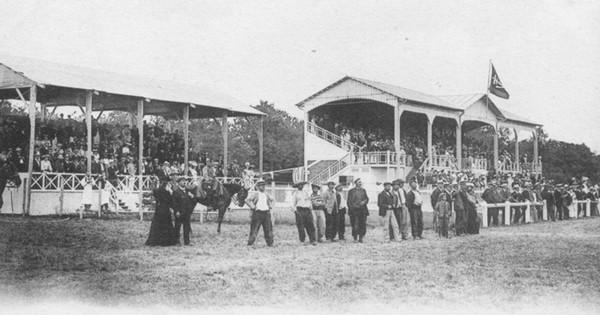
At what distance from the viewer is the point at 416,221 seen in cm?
1773

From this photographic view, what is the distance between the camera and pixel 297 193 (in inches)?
622

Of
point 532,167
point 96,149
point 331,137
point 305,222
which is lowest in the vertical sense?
point 305,222

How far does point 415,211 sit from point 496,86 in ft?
58.3

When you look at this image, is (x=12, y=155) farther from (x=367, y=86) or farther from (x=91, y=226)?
(x=367, y=86)

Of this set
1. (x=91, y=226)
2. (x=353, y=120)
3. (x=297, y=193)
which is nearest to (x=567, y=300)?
(x=297, y=193)

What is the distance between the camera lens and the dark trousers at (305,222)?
1562 cm

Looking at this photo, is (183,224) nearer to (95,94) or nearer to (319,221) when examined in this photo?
(319,221)

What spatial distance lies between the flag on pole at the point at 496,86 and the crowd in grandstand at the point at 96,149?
12.9 m

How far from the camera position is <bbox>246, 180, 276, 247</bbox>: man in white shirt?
14.8m

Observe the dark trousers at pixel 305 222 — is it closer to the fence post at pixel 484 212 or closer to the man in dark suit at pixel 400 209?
the man in dark suit at pixel 400 209

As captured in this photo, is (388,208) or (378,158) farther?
(378,158)

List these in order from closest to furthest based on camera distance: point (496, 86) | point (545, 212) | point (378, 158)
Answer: point (545, 212) < point (378, 158) < point (496, 86)

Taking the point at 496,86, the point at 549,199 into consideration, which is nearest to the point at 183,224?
the point at 549,199

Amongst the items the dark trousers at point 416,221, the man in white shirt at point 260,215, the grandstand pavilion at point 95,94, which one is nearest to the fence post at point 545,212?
the dark trousers at point 416,221
